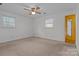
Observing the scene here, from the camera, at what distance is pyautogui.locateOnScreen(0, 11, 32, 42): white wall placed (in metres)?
5.53

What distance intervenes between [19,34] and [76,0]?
640 centimetres

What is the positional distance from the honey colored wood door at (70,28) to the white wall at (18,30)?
3692mm

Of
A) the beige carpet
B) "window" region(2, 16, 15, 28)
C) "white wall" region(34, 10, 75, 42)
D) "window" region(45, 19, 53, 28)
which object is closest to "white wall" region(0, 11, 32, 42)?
"window" region(2, 16, 15, 28)

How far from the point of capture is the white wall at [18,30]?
218 inches

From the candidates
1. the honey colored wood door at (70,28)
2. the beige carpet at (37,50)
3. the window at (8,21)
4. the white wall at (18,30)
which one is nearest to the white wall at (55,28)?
the honey colored wood door at (70,28)

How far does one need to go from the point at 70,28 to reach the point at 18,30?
394 centimetres

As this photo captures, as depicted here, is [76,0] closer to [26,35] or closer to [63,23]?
[63,23]

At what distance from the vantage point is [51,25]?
6.79m

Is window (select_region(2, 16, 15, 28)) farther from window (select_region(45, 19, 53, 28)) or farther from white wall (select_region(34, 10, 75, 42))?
window (select_region(45, 19, 53, 28))

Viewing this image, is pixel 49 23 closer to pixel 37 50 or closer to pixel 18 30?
pixel 18 30

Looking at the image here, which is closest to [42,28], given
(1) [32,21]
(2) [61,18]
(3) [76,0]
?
(1) [32,21]

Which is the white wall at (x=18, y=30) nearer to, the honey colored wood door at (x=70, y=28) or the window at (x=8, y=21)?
the window at (x=8, y=21)

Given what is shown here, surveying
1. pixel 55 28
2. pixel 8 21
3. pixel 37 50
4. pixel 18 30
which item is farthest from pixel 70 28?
pixel 8 21

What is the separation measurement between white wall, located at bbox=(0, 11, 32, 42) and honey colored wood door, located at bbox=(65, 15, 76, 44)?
12.1 feet
